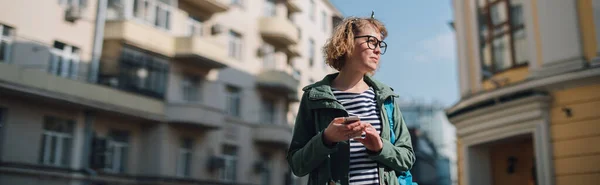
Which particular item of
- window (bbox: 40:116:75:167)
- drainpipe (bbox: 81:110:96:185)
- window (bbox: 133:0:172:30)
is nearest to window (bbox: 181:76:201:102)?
window (bbox: 133:0:172:30)

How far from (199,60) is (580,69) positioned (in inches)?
678

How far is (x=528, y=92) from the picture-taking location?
12.4 metres

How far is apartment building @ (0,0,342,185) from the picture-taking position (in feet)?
63.8

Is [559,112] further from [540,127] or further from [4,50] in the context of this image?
[4,50]

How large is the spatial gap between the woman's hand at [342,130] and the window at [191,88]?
78.6 ft

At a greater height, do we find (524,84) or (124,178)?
(524,84)

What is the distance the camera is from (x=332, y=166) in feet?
10.3

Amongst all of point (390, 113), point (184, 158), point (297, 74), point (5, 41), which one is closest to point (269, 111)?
point (297, 74)

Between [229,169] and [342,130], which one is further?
[229,169]

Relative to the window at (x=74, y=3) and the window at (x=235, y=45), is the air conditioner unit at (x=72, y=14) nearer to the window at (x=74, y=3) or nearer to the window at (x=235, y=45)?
the window at (x=74, y=3)

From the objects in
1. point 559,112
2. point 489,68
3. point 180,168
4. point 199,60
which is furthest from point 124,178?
point 559,112

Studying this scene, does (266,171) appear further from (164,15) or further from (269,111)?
(164,15)

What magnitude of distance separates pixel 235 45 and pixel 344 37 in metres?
27.1

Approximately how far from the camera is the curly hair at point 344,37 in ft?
11.0
